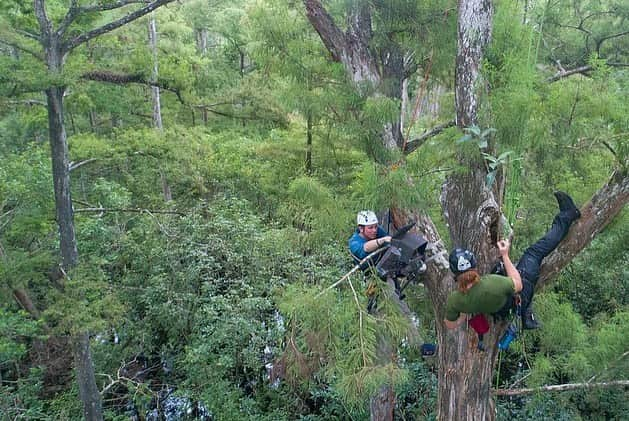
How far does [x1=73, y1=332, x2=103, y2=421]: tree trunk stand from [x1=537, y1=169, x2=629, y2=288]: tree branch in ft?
21.4

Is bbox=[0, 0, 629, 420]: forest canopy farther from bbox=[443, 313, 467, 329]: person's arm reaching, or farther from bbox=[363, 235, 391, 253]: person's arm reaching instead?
bbox=[363, 235, 391, 253]: person's arm reaching

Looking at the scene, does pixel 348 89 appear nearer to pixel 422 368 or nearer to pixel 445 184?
Answer: pixel 445 184

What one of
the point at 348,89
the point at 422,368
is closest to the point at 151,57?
the point at 348,89

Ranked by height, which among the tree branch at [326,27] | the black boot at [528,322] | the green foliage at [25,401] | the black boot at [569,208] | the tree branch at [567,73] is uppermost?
the tree branch at [326,27]

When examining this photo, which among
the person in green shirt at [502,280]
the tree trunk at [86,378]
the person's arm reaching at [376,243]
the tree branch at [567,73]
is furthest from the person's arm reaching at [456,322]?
the tree trunk at [86,378]

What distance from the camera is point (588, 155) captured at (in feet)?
18.9

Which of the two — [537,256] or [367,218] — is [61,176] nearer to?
[367,218]

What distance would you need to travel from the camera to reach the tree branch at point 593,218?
3.76 metres

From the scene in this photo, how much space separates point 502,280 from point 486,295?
0.16m

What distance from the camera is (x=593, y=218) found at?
383 cm

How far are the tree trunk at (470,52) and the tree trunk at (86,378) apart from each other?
20.8 ft

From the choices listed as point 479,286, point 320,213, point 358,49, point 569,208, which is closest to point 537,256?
point 569,208

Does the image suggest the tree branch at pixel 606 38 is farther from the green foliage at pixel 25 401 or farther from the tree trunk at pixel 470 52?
the green foliage at pixel 25 401

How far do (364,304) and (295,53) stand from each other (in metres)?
2.53
